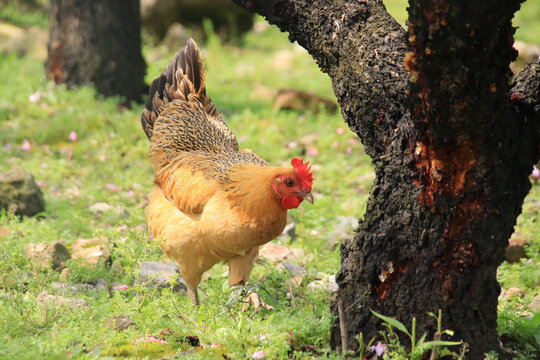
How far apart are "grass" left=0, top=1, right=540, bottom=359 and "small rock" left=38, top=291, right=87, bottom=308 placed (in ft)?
0.13

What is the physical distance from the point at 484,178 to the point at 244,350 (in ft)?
4.76

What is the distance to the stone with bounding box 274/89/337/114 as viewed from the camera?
9.05m

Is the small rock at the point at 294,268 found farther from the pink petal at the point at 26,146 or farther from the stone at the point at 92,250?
the pink petal at the point at 26,146

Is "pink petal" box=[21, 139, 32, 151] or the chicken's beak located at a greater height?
"pink petal" box=[21, 139, 32, 151]

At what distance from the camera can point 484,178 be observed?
275 cm

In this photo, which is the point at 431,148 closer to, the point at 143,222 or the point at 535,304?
the point at 535,304

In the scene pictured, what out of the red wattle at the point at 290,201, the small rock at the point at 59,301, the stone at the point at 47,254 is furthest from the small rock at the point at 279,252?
the small rock at the point at 59,301

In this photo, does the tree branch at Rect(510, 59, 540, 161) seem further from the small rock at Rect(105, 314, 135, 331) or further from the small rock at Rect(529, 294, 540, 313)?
the small rock at Rect(105, 314, 135, 331)

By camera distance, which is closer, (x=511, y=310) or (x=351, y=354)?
(x=351, y=354)

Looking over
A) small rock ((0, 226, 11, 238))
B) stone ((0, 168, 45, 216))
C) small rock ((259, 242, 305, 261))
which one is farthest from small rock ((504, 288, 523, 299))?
stone ((0, 168, 45, 216))

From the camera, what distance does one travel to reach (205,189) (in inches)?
164

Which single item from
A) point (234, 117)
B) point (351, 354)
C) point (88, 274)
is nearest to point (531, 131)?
point (351, 354)

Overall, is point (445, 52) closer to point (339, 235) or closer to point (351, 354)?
point (351, 354)

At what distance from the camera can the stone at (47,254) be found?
456 cm
